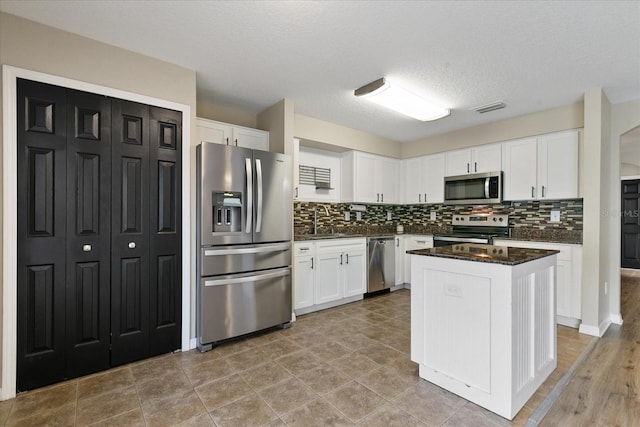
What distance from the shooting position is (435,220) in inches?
200

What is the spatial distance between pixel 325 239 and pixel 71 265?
2.48m

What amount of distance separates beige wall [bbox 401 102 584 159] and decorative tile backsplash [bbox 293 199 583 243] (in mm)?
914

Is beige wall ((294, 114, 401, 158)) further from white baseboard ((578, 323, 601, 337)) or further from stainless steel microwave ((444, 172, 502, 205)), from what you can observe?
white baseboard ((578, 323, 601, 337))

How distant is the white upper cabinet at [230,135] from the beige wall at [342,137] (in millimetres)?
469

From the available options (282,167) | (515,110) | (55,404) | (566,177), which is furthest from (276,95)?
(566,177)

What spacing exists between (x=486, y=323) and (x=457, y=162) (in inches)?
127

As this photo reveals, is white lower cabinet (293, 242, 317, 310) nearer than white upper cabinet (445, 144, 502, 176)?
Yes

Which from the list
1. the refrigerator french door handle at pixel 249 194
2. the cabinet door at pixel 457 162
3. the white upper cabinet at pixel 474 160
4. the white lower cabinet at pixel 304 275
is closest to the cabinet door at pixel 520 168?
the white upper cabinet at pixel 474 160

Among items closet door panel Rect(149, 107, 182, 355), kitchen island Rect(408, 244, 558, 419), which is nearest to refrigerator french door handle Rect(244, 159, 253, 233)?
closet door panel Rect(149, 107, 182, 355)

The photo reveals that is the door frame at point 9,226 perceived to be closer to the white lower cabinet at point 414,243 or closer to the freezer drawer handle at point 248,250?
the freezer drawer handle at point 248,250

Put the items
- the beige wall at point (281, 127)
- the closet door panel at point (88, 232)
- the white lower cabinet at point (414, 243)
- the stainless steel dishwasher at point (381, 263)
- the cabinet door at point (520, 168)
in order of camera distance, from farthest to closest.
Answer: the white lower cabinet at point (414, 243), the stainless steel dishwasher at point (381, 263), the cabinet door at point (520, 168), the beige wall at point (281, 127), the closet door panel at point (88, 232)

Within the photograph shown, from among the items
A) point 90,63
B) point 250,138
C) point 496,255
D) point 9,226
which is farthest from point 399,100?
point 9,226

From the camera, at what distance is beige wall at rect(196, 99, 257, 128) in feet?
11.4

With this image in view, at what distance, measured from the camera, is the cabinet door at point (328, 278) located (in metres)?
3.77
